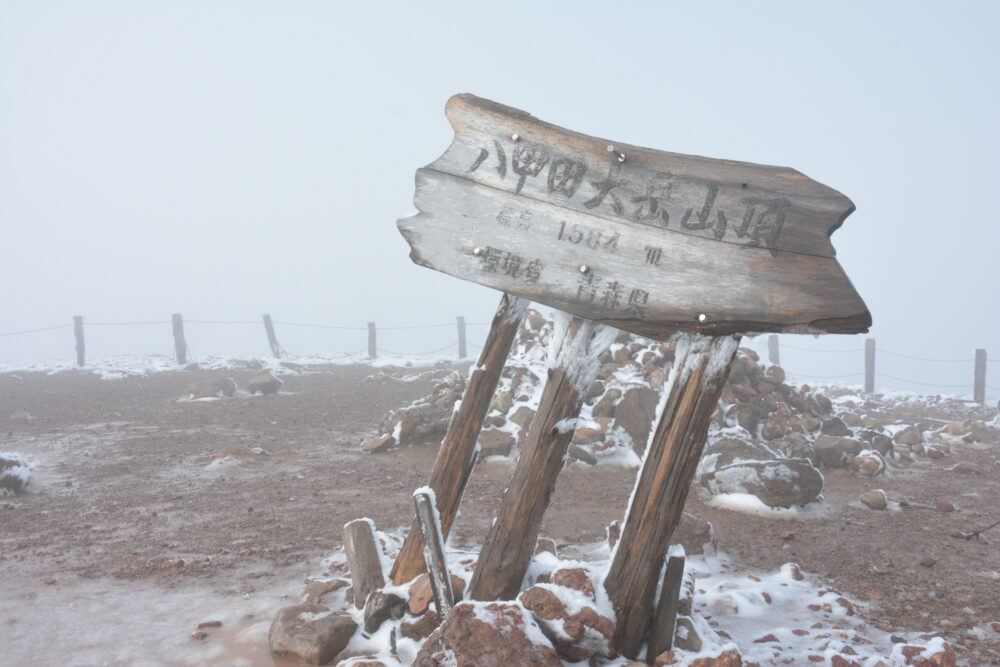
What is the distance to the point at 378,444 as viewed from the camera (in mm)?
8195

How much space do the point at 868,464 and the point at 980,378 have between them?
980 centimetres

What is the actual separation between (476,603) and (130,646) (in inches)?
75.0

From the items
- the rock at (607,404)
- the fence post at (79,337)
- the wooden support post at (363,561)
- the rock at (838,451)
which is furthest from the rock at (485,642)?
the fence post at (79,337)

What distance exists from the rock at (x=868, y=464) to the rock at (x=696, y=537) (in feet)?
12.0

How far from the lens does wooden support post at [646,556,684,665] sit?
270 centimetres

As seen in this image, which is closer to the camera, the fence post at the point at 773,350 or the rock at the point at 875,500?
the rock at the point at 875,500

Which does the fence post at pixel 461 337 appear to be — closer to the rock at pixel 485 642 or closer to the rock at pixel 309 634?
the rock at pixel 309 634

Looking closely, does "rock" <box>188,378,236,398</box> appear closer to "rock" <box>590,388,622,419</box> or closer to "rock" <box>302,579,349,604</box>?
"rock" <box>590,388,622,419</box>

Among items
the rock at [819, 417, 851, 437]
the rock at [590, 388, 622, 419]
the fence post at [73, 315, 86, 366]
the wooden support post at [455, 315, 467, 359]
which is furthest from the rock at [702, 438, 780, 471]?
the fence post at [73, 315, 86, 366]

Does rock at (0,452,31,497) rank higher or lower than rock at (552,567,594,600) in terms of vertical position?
lower

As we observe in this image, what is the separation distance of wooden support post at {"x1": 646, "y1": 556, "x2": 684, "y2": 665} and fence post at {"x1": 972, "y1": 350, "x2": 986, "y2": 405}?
50.0 ft

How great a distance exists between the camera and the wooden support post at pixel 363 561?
345 cm

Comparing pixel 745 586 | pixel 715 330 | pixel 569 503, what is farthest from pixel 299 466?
pixel 715 330

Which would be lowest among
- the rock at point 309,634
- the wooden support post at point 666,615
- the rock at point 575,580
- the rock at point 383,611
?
the rock at point 309,634
